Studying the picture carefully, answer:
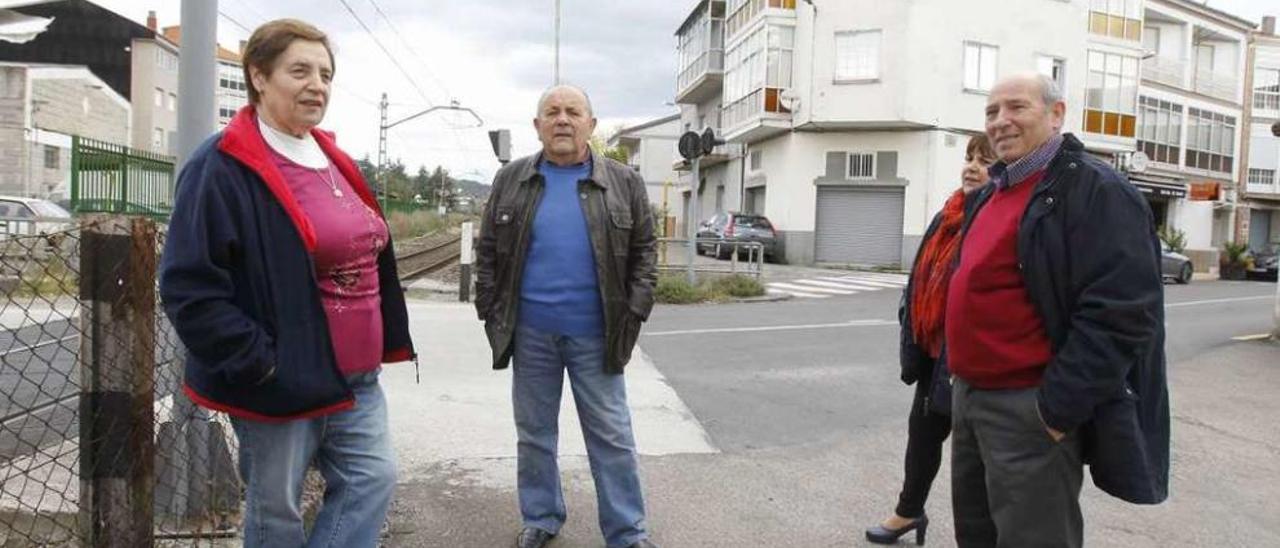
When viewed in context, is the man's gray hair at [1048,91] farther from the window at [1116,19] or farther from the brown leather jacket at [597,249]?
the window at [1116,19]

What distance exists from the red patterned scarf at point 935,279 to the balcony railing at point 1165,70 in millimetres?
38488

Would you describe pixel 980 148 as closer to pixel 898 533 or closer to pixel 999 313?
pixel 999 313

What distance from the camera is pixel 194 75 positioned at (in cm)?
354

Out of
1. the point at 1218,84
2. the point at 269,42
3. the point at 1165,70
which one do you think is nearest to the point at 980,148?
the point at 269,42

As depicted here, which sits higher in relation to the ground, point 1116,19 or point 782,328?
point 1116,19

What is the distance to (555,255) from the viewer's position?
3.81m

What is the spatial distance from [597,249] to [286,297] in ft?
5.03

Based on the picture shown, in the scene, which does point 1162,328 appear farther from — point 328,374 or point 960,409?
point 328,374

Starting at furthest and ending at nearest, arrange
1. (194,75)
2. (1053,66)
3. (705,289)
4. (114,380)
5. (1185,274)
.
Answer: (1053,66), (1185,274), (705,289), (194,75), (114,380)

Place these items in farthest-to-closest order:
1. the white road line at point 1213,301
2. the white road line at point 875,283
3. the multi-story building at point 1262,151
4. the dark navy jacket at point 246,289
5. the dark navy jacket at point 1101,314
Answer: the multi-story building at point 1262,151, the white road line at point 875,283, the white road line at point 1213,301, the dark navy jacket at point 1101,314, the dark navy jacket at point 246,289

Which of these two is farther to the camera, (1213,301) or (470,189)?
(470,189)

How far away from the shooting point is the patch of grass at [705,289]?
50.0 ft

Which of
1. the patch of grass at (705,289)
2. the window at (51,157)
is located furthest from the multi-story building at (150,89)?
the patch of grass at (705,289)

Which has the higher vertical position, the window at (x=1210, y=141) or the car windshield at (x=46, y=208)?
the window at (x=1210, y=141)
